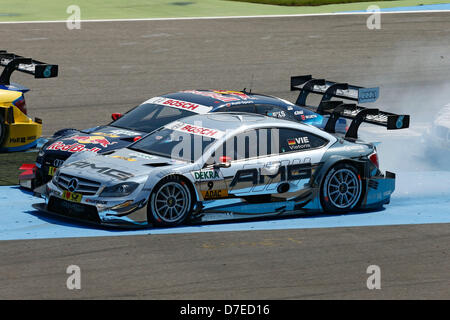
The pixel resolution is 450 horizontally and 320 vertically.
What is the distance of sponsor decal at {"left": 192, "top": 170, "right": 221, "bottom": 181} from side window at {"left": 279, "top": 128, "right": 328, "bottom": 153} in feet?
3.32

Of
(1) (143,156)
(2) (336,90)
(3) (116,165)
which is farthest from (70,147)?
(2) (336,90)

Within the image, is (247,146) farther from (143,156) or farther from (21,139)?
(21,139)

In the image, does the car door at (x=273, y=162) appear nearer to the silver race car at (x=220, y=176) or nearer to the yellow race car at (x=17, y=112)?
the silver race car at (x=220, y=176)

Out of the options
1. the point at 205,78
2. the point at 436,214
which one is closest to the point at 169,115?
the point at 436,214

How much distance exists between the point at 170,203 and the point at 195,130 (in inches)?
50.3

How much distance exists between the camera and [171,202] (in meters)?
9.97

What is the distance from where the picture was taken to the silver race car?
9828mm

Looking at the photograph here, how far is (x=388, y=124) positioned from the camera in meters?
11.7

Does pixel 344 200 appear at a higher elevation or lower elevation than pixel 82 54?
lower

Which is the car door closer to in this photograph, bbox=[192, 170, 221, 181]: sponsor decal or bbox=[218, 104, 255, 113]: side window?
bbox=[192, 170, 221, 181]: sponsor decal

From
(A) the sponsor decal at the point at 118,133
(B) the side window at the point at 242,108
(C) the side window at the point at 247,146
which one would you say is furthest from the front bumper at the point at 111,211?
(B) the side window at the point at 242,108

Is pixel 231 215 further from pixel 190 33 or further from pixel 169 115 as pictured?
pixel 190 33

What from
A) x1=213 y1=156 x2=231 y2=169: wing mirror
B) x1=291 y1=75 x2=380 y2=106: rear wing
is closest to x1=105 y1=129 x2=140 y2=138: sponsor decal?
x1=213 y1=156 x2=231 y2=169: wing mirror
